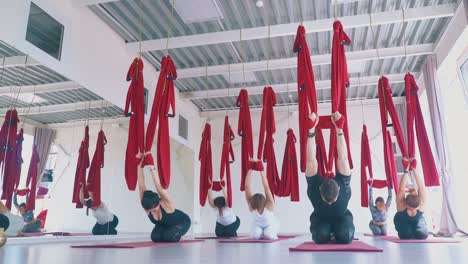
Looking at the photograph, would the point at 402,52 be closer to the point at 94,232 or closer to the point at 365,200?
the point at 365,200

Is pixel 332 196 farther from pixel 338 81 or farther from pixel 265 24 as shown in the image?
pixel 265 24

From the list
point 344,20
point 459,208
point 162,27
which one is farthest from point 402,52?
point 162,27

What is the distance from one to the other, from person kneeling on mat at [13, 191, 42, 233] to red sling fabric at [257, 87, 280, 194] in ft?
10.5

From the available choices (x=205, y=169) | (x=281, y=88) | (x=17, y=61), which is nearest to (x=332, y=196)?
(x=205, y=169)

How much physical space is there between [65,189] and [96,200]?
2.05 ft

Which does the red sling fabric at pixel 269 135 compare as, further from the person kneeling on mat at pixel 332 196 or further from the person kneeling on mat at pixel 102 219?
the person kneeling on mat at pixel 102 219

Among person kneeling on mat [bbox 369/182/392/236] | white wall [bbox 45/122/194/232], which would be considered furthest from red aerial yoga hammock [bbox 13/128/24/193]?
person kneeling on mat [bbox 369/182/392/236]

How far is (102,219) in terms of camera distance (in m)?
6.32

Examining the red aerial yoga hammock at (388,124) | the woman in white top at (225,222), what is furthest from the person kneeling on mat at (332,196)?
the woman in white top at (225,222)

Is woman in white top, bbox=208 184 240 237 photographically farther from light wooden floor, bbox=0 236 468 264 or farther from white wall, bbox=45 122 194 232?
light wooden floor, bbox=0 236 468 264

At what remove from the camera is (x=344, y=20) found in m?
6.12

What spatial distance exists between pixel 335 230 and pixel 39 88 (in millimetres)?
4301

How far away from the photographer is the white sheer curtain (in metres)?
6.70

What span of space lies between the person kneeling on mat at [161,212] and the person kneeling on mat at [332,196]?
1870 mm
